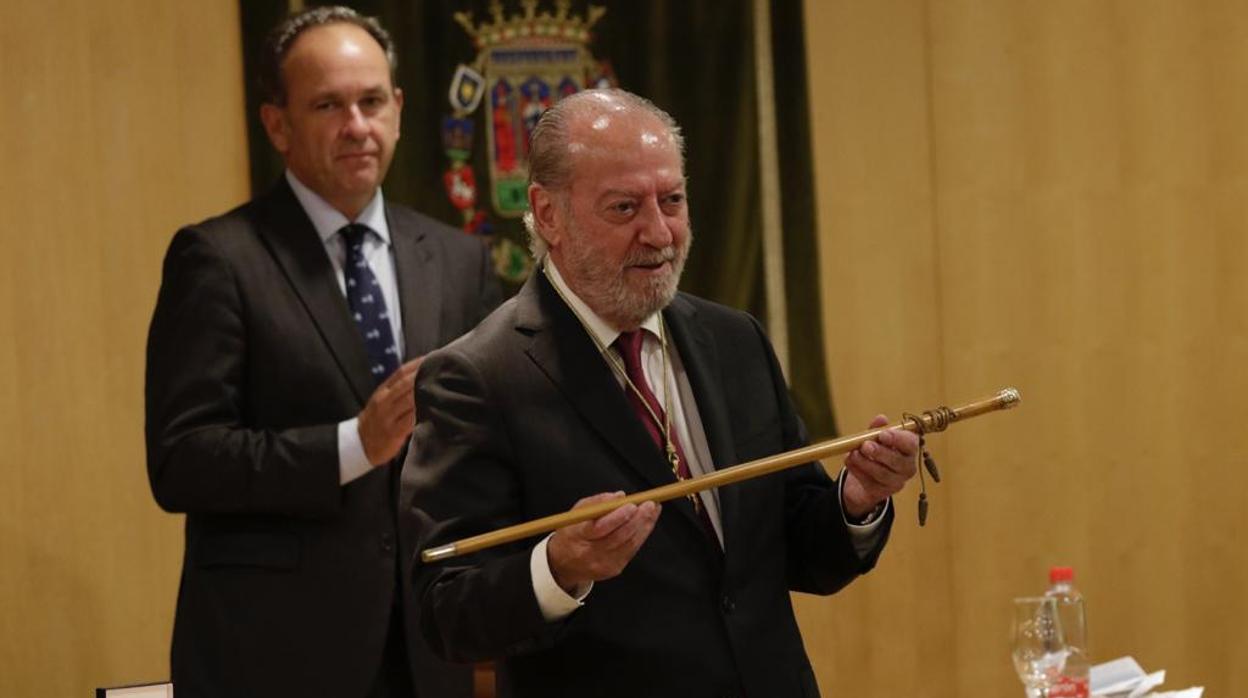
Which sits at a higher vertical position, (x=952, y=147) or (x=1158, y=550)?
(x=952, y=147)

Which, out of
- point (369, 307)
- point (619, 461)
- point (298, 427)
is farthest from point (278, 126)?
point (619, 461)

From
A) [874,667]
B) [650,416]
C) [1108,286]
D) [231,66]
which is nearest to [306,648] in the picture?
[650,416]

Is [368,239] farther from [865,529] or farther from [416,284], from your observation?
[865,529]

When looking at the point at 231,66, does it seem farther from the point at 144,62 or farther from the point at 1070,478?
the point at 1070,478

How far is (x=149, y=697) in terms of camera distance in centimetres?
334

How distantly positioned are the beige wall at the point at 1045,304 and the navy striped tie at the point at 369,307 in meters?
2.16

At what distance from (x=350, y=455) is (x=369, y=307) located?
1.09 feet

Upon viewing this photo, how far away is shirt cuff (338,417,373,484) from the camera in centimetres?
301

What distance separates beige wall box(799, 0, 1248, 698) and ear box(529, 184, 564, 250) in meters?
2.78

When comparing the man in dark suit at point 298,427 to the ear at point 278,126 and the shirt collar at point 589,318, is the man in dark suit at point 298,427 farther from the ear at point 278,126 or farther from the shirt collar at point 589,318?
the shirt collar at point 589,318

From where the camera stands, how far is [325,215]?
3.25 meters

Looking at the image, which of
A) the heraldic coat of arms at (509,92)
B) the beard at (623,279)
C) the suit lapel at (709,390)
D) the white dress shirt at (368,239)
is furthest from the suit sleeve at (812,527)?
the heraldic coat of arms at (509,92)

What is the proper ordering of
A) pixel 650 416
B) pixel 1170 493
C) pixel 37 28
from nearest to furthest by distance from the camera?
pixel 650 416 < pixel 37 28 < pixel 1170 493

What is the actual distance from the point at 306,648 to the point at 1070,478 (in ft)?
9.20
